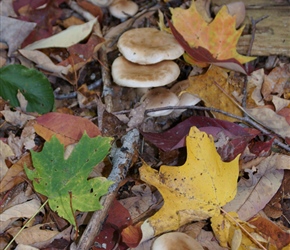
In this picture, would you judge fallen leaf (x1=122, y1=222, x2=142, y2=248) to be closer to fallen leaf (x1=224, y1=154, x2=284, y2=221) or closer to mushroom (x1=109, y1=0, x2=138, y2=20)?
fallen leaf (x1=224, y1=154, x2=284, y2=221)

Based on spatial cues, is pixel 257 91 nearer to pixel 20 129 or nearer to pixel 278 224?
pixel 278 224

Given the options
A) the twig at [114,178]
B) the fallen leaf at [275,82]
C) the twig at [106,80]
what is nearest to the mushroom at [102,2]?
the twig at [106,80]

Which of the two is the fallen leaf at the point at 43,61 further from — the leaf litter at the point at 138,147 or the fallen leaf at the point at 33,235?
the fallen leaf at the point at 33,235

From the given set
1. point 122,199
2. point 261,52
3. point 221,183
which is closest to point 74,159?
point 122,199

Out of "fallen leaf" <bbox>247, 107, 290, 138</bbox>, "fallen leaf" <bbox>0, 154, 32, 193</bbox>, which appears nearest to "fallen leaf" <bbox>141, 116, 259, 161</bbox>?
"fallen leaf" <bbox>247, 107, 290, 138</bbox>

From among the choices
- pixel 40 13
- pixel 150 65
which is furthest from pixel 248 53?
pixel 40 13

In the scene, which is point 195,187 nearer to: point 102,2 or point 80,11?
point 102,2

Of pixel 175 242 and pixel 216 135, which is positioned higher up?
pixel 216 135
